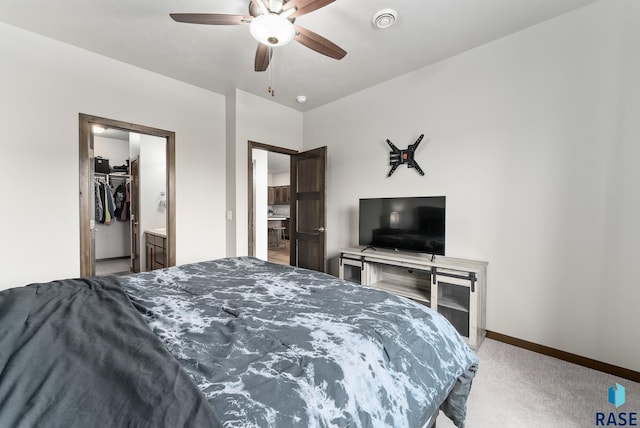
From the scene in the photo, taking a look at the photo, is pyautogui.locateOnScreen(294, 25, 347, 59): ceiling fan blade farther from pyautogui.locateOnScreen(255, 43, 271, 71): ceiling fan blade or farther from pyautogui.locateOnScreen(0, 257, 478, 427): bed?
pyautogui.locateOnScreen(0, 257, 478, 427): bed

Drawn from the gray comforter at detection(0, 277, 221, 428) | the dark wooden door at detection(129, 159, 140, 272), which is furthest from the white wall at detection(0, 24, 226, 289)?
the dark wooden door at detection(129, 159, 140, 272)

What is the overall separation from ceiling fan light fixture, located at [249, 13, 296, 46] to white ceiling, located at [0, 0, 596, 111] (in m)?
0.67

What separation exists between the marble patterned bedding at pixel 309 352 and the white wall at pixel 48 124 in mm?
1533

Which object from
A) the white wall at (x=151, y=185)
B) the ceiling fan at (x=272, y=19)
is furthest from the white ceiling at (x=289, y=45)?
the white wall at (x=151, y=185)

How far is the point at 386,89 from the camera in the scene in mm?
3312

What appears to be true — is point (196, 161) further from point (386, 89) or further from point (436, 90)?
point (436, 90)

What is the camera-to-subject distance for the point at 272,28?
1.57m

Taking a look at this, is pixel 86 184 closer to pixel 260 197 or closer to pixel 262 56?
pixel 262 56

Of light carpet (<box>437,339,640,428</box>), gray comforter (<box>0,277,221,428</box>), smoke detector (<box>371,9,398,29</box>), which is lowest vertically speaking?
light carpet (<box>437,339,640,428</box>)

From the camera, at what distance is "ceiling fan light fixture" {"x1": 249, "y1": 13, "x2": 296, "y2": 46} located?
155 cm

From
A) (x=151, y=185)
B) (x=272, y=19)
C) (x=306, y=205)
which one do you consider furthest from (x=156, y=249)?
(x=272, y=19)

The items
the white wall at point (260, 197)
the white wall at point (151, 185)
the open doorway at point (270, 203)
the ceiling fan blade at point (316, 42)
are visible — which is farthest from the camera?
the white wall at point (260, 197)

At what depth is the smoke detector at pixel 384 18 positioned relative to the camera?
6.91ft

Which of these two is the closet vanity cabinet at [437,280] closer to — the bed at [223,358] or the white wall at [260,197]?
the bed at [223,358]
